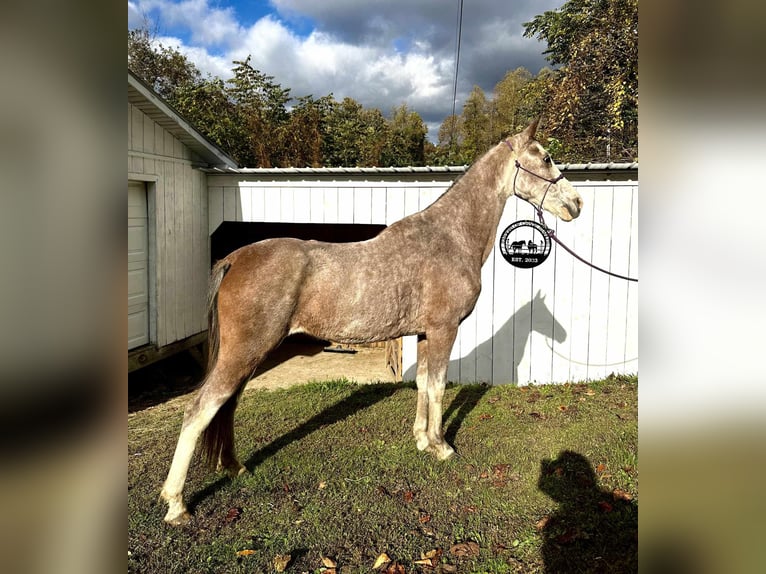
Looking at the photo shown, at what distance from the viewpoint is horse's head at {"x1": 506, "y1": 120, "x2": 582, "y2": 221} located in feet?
13.6

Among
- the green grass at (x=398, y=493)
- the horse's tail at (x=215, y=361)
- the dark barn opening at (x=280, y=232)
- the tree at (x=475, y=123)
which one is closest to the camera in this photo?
the green grass at (x=398, y=493)

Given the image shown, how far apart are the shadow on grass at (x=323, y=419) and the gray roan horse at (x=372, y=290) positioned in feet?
0.75

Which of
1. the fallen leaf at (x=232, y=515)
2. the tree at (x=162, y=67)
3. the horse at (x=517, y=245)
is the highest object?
the tree at (x=162, y=67)

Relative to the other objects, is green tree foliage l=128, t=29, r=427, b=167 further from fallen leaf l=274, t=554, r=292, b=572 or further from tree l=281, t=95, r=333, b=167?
fallen leaf l=274, t=554, r=292, b=572

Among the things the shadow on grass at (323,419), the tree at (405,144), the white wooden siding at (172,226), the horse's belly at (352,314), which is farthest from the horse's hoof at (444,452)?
the tree at (405,144)

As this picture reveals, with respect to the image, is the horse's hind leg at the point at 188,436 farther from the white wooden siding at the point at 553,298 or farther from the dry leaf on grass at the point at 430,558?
the white wooden siding at the point at 553,298

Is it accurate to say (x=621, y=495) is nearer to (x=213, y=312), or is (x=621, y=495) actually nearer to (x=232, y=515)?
(x=232, y=515)

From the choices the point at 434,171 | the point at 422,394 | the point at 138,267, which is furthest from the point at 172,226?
the point at 422,394

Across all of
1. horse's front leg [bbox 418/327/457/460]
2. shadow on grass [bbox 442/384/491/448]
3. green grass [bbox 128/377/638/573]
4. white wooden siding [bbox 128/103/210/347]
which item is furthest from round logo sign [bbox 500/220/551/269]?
white wooden siding [bbox 128/103/210/347]

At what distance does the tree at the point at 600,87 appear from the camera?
31.3 ft

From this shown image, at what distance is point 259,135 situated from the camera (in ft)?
56.1

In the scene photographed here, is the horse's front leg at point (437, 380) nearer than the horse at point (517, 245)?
Yes

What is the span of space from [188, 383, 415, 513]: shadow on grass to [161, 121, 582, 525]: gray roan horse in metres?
0.23

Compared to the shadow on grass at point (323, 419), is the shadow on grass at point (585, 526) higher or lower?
higher
